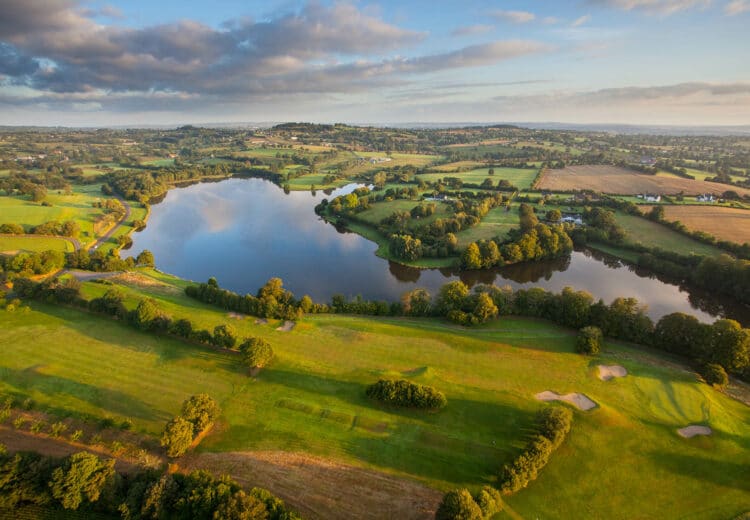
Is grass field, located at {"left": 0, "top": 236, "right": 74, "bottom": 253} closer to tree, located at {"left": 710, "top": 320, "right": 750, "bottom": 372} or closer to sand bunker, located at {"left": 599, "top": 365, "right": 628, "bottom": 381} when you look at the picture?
sand bunker, located at {"left": 599, "top": 365, "right": 628, "bottom": 381}

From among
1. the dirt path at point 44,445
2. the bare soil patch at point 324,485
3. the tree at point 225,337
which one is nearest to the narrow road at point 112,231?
the tree at point 225,337

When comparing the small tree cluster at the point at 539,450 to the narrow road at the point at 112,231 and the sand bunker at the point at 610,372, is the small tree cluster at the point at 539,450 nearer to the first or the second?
the sand bunker at the point at 610,372

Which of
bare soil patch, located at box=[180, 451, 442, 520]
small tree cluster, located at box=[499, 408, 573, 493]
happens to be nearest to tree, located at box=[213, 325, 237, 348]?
bare soil patch, located at box=[180, 451, 442, 520]

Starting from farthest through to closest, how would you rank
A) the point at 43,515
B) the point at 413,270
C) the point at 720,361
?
the point at 413,270 < the point at 720,361 < the point at 43,515

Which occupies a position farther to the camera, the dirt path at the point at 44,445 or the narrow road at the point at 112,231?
the narrow road at the point at 112,231

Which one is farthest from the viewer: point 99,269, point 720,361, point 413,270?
point 413,270

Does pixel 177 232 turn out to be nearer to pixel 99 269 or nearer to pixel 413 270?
pixel 99 269

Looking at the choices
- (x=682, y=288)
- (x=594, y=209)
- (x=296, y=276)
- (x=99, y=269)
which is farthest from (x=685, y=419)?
(x=99, y=269)
